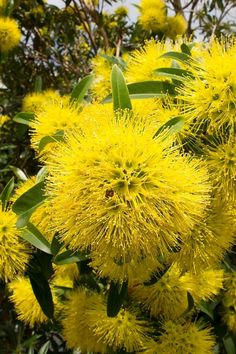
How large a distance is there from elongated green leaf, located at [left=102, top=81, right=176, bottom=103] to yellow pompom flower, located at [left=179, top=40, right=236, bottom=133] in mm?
92

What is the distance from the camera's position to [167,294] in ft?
5.08

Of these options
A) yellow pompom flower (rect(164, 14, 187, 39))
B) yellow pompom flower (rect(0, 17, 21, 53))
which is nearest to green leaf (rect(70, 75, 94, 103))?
yellow pompom flower (rect(0, 17, 21, 53))

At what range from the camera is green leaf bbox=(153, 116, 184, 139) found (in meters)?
1.06

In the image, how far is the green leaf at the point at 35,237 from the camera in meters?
1.27

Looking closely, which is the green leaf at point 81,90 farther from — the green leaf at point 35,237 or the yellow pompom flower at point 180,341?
Answer: the yellow pompom flower at point 180,341

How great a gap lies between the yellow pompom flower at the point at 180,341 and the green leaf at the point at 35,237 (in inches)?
20.5

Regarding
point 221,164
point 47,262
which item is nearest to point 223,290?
point 47,262

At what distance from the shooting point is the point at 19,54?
→ 345cm

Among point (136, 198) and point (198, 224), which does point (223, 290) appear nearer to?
point (198, 224)

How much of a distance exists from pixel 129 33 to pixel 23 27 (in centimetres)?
72

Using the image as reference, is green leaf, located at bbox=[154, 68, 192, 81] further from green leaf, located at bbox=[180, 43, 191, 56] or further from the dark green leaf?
the dark green leaf

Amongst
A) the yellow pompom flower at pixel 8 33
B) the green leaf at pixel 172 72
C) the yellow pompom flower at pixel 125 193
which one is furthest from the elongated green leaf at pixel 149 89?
the yellow pompom flower at pixel 8 33

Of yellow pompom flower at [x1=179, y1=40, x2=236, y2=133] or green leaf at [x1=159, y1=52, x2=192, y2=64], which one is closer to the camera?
yellow pompom flower at [x1=179, y1=40, x2=236, y2=133]

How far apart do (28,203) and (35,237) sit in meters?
0.14
